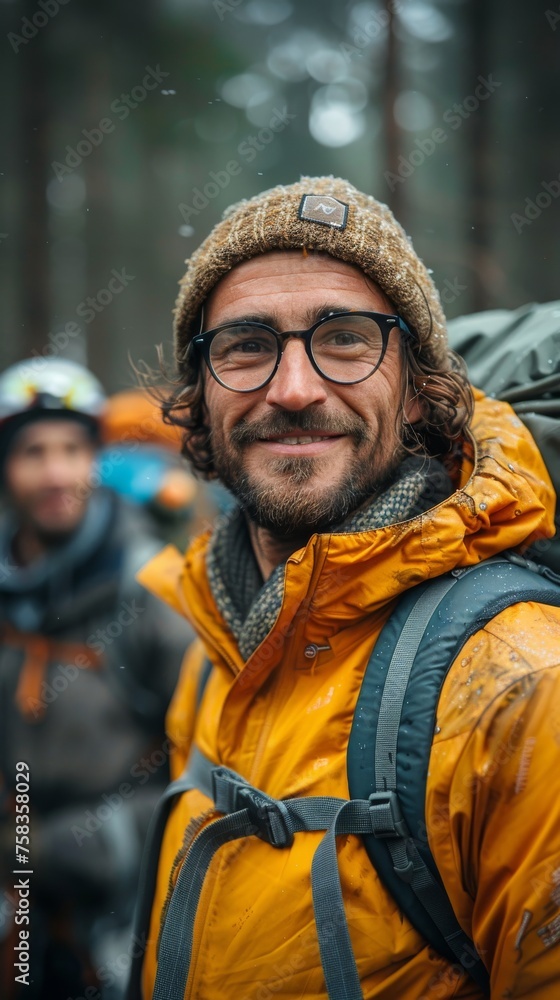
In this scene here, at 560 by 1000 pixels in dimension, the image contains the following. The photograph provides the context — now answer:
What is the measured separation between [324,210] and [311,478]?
0.77m

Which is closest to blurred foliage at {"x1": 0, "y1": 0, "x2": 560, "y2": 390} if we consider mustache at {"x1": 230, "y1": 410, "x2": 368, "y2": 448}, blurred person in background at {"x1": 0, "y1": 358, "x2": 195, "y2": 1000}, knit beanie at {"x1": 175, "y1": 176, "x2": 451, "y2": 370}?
blurred person in background at {"x1": 0, "y1": 358, "x2": 195, "y2": 1000}

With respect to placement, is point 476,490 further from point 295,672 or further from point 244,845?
point 244,845

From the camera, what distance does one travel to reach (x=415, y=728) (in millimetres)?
1366

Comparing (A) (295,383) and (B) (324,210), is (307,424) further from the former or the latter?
(B) (324,210)

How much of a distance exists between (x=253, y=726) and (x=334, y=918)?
49 centimetres

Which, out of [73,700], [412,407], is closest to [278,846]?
[412,407]

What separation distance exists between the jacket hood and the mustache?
32 cm

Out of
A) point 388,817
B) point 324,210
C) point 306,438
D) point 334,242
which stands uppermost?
point 324,210

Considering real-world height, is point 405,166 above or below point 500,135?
below

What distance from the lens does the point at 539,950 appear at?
121 cm

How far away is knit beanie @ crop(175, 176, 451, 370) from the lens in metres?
1.89

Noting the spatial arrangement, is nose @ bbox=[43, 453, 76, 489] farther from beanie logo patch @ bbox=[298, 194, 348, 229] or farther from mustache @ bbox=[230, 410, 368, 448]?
beanie logo patch @ bbox=[298, 194, 348, 229]

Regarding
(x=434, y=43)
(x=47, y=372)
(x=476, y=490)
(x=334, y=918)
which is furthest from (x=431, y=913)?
(x=434, y=43)

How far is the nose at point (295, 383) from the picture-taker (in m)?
1.78
